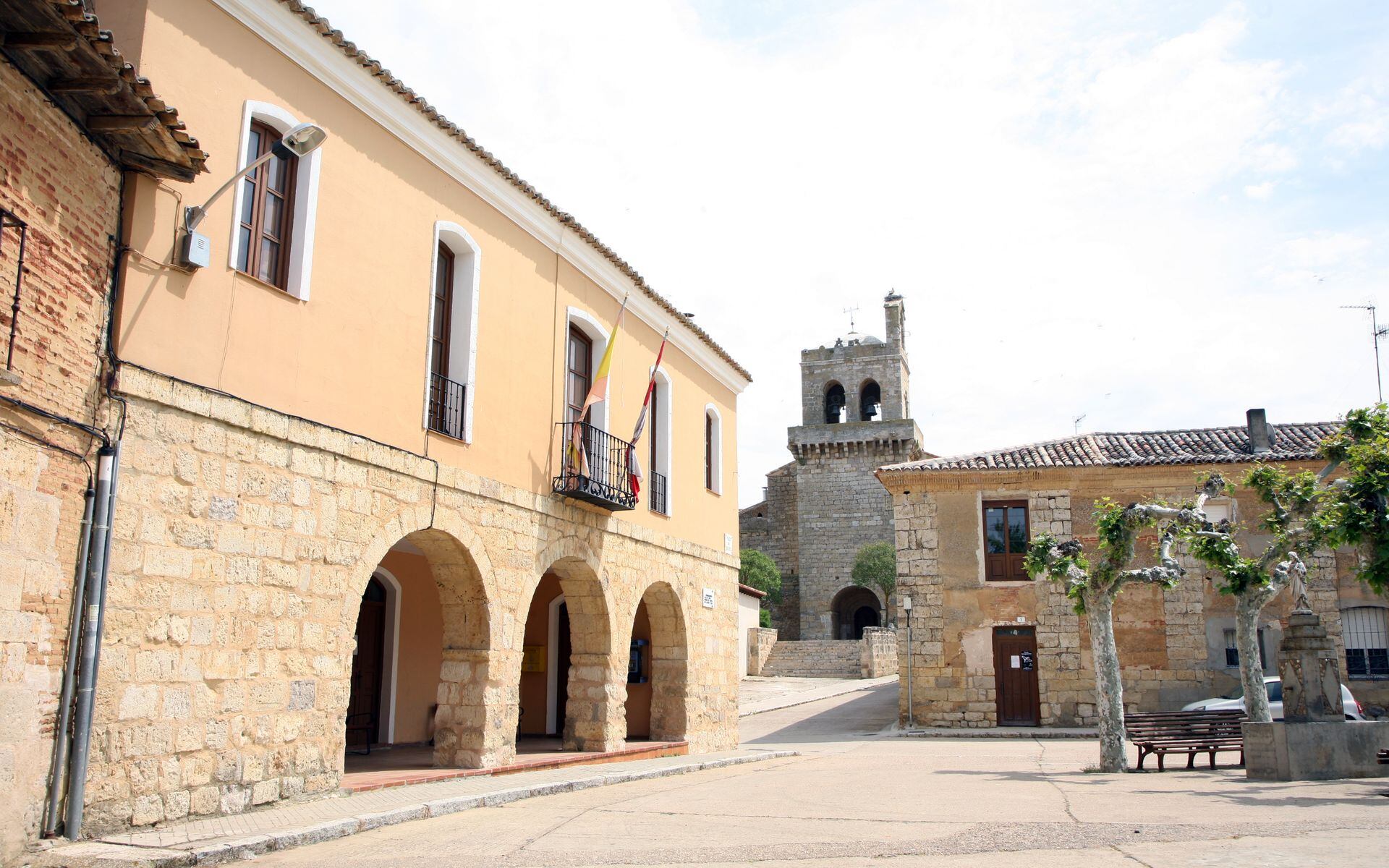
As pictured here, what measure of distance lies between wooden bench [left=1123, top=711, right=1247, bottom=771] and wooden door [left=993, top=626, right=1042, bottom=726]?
25.7ft

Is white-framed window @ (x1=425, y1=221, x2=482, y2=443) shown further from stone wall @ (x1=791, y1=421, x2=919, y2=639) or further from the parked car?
stone wall @ (x1=791, y1=421, x2=919, y2=639)

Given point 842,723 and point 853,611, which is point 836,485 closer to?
point 853,611

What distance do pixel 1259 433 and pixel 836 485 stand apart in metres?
24.9

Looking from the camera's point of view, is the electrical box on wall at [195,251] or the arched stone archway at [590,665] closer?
the electrical box on wall at [195,251]

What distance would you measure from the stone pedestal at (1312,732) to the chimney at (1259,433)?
42.7ft

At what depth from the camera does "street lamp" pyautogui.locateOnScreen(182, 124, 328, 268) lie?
24.9 feet

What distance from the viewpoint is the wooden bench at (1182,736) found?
41.6 feet

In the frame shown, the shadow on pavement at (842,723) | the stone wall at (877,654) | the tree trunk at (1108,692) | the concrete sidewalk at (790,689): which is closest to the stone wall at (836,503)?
the stone wall at (877,654)

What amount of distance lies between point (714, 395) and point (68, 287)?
11663mm

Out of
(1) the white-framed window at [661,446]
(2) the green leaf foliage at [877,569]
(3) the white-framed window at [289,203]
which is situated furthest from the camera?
(2) the green leaf foliage at [877,569]

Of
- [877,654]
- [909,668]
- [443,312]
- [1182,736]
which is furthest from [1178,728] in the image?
[877,654]

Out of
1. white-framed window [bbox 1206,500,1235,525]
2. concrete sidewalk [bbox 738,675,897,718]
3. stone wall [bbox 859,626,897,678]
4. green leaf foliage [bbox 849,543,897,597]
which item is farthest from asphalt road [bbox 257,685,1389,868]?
green leaf foliage [bbox 849,543,897,597]

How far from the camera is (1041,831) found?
768 centimetres

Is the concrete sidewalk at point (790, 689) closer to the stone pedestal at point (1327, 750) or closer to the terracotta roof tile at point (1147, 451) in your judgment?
the terracotta roof tile at point (1147, 451)
